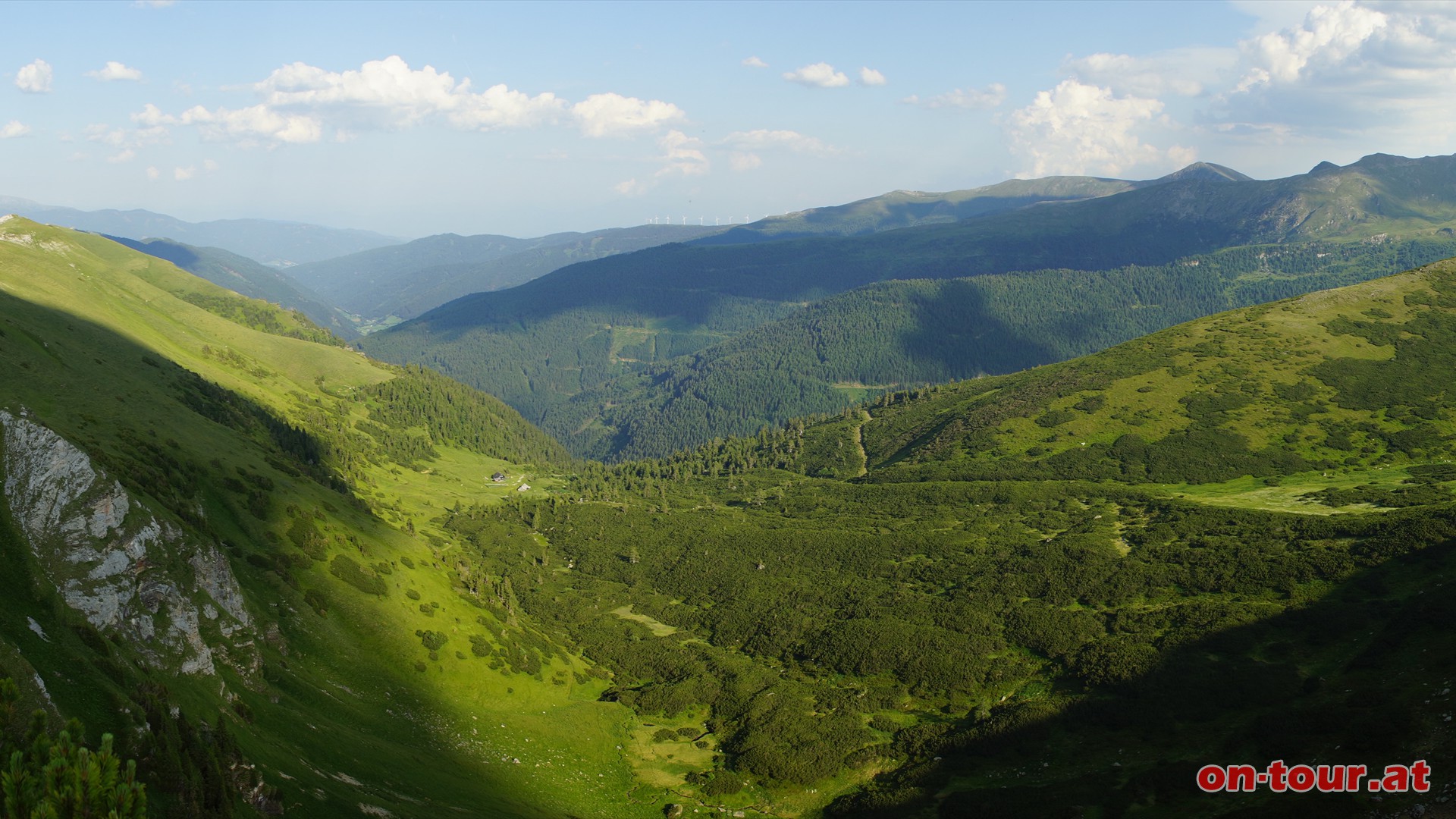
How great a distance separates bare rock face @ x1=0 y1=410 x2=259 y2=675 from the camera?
219ft

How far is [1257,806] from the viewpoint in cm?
6950

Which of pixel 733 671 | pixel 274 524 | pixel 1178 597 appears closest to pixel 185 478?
pixel 274 524

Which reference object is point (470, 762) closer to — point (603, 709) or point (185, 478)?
point (603, 709)

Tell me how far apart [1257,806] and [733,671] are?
89.1 meters

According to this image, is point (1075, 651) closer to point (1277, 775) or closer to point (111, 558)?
point (1277, 775)

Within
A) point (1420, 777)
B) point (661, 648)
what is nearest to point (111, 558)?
point (1420, 777)

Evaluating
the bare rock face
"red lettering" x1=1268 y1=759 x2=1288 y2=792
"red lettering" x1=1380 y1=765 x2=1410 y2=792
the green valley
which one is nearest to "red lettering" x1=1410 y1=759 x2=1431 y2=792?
"red lettering" x1=1380 y1=765 x2=1410 y2=792

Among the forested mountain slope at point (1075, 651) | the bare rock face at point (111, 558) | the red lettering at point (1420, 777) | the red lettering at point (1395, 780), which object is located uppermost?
the bare rock face at point (111, 558)

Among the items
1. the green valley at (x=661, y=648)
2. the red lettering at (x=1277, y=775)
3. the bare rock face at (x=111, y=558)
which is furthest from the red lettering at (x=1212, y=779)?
the bare rock face at (x=111, y=558)

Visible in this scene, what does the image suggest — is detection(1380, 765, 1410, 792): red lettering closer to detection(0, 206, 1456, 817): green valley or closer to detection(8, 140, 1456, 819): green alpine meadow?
detection(8, 140, 1456, 819): green alpine meadow

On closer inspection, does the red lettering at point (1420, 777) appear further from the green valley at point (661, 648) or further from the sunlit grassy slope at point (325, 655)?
the sunlit grassy slope at point (325, 655)

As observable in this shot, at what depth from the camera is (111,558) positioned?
2766 inches

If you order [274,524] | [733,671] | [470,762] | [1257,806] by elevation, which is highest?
[274,524]

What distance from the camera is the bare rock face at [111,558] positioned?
66.7 metres
